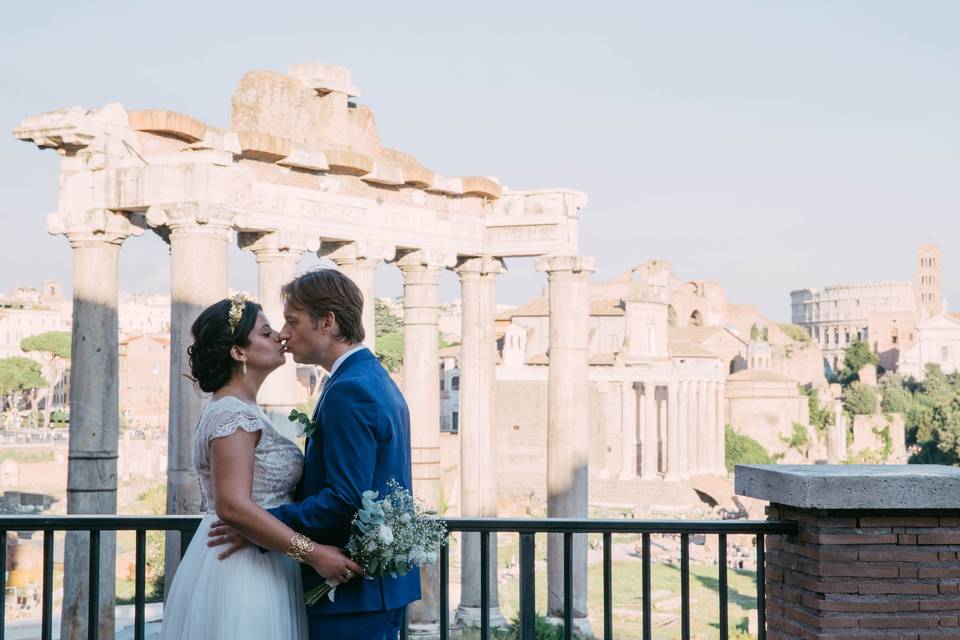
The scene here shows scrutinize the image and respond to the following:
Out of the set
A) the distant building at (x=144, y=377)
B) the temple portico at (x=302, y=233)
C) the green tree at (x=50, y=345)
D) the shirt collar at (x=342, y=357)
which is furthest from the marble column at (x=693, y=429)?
the shirt collar at (x=342, y=357)

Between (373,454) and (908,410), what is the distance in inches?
3545

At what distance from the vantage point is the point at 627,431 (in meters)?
65.1

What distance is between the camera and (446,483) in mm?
50312

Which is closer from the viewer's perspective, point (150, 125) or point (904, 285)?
point (150, 125)

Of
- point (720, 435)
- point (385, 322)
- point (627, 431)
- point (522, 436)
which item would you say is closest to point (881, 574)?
point (522, 436)

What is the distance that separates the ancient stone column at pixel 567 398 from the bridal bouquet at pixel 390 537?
10579 millimetres

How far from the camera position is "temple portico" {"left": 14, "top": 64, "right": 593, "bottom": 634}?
419 inches

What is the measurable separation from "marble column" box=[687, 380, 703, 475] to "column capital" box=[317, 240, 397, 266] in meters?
58.1

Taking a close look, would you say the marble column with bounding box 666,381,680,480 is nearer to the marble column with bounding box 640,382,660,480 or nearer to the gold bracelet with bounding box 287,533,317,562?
the marble column with bounding box 640,382,660,480

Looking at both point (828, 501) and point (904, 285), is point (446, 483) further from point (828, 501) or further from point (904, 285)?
point (904, 285)

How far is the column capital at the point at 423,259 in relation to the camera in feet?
46.1

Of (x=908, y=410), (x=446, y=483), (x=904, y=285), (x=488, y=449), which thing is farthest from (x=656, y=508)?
(x=904, y=285)

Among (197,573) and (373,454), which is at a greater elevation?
(373,454)

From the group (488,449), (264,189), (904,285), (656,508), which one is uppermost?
(904,285)
